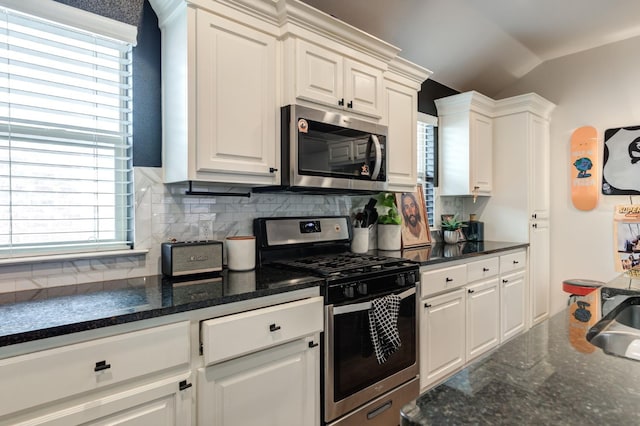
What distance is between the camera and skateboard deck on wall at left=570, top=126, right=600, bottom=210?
3.68 metres

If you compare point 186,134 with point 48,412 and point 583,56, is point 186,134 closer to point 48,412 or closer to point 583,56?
point 48,412

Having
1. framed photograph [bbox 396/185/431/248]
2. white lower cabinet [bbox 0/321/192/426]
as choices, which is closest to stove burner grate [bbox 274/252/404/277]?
white lower cabinet [bbox 0/321/192/426]

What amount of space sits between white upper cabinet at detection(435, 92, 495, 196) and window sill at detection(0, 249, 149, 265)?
2907mm

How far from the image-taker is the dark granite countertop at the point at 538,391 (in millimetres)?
594

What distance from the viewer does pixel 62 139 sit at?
5.54 feet

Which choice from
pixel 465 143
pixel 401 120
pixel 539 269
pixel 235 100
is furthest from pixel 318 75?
pixel 539 269

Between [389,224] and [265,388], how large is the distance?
1.75 metres

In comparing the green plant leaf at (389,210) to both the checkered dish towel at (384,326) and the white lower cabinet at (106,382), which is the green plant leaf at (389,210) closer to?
the checkered dish towel at (384,326)

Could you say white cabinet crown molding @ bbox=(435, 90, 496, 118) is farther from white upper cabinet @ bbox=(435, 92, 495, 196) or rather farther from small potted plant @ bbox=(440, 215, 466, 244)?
small potted plant @ bbox=(440, 215, 466, 244)

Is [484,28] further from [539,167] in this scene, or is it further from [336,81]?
[336,81]

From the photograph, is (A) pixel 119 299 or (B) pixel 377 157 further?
(B) pixel 377 157

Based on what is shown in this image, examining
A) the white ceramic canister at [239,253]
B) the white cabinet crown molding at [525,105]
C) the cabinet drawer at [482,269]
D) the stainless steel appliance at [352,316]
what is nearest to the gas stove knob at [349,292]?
the stainless steel appliance at [352,316]

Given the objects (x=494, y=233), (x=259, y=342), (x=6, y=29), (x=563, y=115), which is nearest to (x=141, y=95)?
(x=6, y=29)

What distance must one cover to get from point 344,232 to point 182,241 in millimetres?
1155
